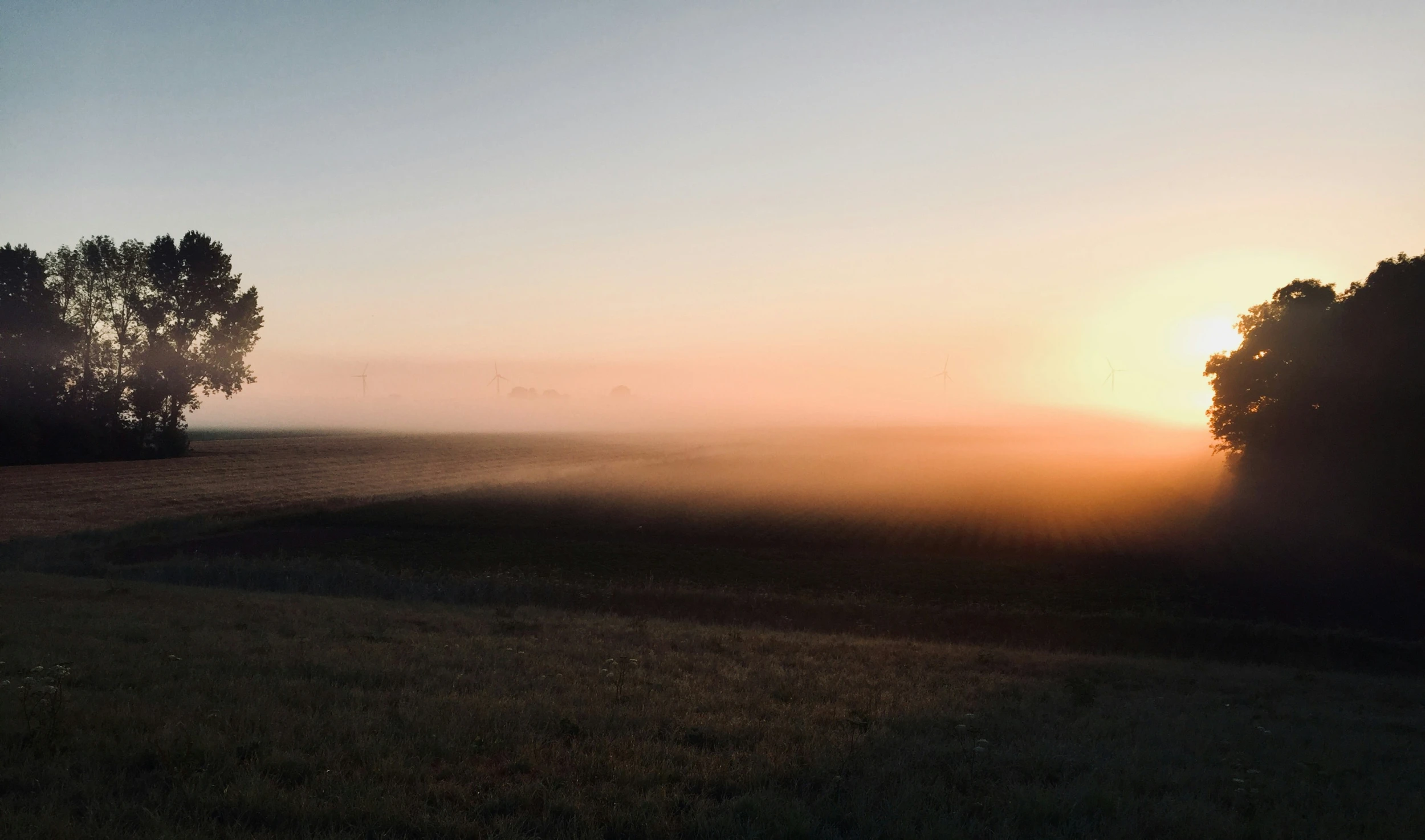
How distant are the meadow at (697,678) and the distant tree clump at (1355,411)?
161 inches

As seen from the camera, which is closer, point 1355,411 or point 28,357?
point 1355,411

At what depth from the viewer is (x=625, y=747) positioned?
8.30 meters

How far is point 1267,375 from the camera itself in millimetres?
68875

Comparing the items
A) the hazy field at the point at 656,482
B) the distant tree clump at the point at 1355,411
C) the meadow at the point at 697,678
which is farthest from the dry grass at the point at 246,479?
the distant tree clump at the point at 1355,411

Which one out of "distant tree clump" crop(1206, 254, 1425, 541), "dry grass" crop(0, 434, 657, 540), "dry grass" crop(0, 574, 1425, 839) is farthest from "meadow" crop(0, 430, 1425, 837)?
"distant tree clump" crop(1206, 254, 1425, 541)

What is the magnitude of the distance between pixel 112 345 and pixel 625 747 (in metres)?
89.1

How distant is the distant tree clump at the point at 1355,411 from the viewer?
43.8 metres

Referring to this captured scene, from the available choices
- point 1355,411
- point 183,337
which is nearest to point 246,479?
point 183,337

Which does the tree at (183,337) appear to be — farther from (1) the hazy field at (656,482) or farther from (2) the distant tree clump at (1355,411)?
(2) the distant tree clump at (1355,411)

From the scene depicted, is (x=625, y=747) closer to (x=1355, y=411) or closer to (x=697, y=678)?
(x=697, y=678)

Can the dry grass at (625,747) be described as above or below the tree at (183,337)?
below

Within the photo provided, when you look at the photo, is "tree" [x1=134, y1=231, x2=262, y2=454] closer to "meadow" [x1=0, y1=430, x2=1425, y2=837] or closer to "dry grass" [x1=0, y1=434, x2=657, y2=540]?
"dry grass" [x1=0, y1=434, x2=657, y2=540]

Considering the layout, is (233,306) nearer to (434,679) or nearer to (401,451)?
(401,451)

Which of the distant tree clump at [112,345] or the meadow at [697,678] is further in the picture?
the distant tree clump at [112,345]
